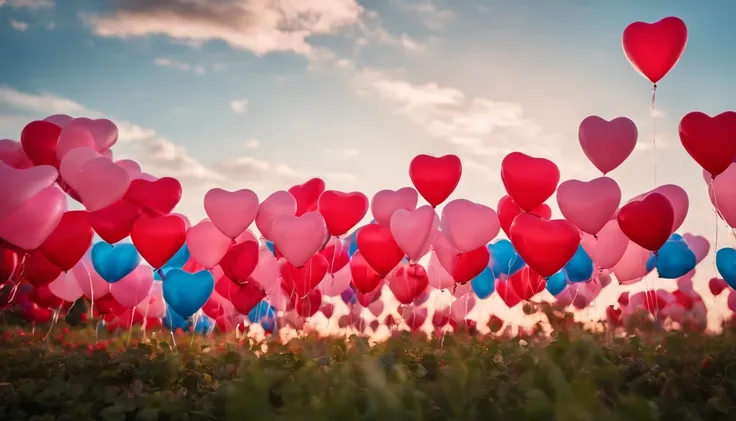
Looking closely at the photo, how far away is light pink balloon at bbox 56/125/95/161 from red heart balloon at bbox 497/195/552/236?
19.3 feet

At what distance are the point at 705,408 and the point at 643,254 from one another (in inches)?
242

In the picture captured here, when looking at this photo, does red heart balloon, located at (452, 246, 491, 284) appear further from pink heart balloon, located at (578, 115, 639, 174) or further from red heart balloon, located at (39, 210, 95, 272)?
red heart balloon, located at (39, 210, 95, 272)

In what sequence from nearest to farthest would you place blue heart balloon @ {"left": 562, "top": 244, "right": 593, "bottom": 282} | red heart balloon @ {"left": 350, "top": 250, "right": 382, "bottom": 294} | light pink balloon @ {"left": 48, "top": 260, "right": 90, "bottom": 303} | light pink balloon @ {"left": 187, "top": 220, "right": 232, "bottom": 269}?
light pink balloon @ {"left": 187, "top": 220, "right": 232, "bottom": 269} < red heart balloon @ {"left": 350, "top": 250, "right": 382, "bottom": 294} < light pink balloon @ {"left": 48, "top": 260, "right": 90, "bottom": 303} < blue heart balloon @ {"left": 562, "top": 244, "right": 593, "bottom": 282}

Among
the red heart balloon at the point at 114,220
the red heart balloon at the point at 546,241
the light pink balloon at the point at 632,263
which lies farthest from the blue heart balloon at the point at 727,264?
the red heart balloon at the point at 114,220

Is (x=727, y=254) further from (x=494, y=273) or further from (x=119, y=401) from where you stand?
(x=119, y=401)

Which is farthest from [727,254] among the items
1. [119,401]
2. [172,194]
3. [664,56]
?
[119,401]

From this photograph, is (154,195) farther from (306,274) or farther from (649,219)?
(649,219)

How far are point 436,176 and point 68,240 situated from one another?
5.01 metres

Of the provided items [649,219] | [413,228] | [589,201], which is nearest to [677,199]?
[649,219]

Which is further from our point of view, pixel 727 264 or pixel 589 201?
pixel 727 264

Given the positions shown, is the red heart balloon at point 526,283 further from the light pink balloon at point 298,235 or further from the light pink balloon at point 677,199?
the light pink balloon at point 298,235

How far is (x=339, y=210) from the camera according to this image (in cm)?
957

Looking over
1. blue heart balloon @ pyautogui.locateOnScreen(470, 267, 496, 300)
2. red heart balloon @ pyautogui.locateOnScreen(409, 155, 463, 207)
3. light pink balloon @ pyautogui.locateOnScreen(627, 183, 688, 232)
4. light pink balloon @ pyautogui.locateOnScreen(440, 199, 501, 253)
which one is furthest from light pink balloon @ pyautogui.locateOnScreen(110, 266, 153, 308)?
light pink balloon @ pyautogui.locateOnScreen(627, 183, 688, 232)

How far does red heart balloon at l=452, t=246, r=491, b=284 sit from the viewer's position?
9.46m
